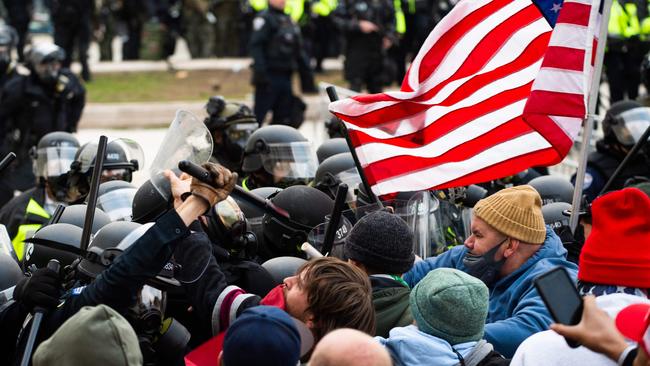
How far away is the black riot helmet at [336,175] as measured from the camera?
7113 millimetres

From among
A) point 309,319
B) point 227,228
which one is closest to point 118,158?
point 227,228

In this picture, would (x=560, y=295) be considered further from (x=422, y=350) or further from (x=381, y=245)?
(x=381, y=245)

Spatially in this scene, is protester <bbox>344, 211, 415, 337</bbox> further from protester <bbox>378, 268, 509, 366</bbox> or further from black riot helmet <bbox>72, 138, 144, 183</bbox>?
black riot helmet <bbox>72, 138, 144, 183</bbox>

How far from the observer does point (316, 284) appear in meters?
4.31

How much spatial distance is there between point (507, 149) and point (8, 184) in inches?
213

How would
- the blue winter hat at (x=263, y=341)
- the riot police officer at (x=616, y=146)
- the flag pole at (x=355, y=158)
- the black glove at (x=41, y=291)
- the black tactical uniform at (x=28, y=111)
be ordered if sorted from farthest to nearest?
the black tactical uniform at (x=28, y=111)
the riot police officer at (x=616, y=146)
the flag pole at (x=355, y=158)
the black glove at (x=41, y=291)
the blue winter hat at (x=263, y=341)

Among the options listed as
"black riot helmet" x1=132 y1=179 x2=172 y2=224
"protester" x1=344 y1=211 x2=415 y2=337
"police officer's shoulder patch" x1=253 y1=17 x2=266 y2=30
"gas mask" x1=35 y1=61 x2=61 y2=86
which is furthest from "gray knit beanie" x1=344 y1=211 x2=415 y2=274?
"police officer's shoulder patch" x1=253 y1=17 x2=266 y2=30

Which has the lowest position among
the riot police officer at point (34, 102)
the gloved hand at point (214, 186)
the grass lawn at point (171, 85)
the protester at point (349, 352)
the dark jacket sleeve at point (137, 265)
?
the grass lawn at point (171, 85)

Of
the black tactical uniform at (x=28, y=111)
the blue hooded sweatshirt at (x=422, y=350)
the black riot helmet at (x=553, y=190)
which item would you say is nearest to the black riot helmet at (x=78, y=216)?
the blue hooded sweatshirt at (x=422, y=350)

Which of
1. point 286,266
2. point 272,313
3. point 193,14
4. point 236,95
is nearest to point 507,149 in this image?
point 286,266

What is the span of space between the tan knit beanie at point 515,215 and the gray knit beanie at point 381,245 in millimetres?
522

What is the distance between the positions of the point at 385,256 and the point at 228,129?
12.9 feet

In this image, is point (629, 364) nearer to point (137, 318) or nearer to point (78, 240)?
point (137, 318)

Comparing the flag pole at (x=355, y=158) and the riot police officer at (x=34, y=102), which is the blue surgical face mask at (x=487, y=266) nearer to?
Answer: the flag pole at (x=355, y=158)
